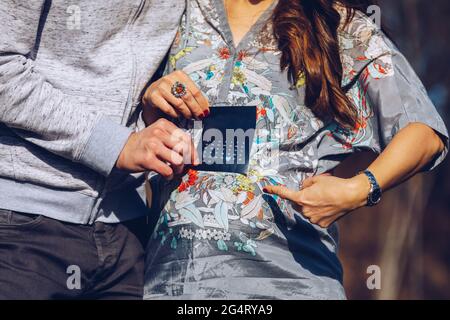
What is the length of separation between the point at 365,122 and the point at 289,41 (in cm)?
26

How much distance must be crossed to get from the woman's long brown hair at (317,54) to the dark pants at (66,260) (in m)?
0.55

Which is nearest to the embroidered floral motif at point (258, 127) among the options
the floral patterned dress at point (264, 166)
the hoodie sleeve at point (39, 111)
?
the floral patterned dress at point (264, 166)

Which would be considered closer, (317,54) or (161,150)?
(161,150)

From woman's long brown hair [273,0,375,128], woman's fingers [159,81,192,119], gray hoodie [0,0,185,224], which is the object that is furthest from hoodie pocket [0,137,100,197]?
woman's long brown hair [273,0,375,128]

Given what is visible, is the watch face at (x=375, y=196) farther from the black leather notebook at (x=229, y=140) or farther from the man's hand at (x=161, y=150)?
the man's hand at (x=161, y=150)

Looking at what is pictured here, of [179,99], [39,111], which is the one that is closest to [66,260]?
[39,111]

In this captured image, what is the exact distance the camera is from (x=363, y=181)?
5.84ft

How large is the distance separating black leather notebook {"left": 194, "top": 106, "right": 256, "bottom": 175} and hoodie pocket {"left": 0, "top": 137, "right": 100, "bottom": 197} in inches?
10.7

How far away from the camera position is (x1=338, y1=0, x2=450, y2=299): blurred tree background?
18.2ft

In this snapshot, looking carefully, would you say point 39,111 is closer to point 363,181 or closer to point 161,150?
point 161,150

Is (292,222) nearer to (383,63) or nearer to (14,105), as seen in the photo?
(383,63)

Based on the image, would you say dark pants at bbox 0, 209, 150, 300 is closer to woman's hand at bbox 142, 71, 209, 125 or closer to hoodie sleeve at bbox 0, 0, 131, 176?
hoodie sleeve at bbox 0, 0, 131, 176

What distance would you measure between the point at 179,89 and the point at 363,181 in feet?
1.47
